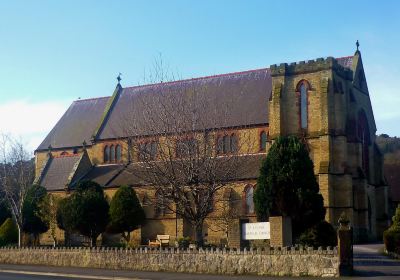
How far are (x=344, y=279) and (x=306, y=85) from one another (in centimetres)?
2708

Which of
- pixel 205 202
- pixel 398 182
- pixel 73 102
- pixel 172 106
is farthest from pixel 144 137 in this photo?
pixel 398 182

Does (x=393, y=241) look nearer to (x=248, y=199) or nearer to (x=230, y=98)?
(x=248, y=199)

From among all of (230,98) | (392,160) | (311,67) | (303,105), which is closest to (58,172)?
(230,98)

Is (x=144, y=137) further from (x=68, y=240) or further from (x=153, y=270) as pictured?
(x=68, y=240)

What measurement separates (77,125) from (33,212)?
51.4ft

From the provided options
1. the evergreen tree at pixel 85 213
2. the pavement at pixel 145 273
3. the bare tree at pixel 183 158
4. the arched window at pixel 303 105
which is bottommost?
the pavement at pixel 145 273

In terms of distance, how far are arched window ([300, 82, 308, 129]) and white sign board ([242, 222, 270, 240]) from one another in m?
21.3

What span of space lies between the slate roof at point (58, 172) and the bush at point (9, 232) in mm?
6248

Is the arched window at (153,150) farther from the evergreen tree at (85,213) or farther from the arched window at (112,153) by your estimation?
the arched window at (112,153)

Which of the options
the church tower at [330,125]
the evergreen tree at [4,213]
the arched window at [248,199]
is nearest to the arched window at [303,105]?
the church tower at [330,125]

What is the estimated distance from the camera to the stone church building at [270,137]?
4634cm

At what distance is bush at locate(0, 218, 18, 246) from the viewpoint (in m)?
52.1

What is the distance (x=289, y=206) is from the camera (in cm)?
3319

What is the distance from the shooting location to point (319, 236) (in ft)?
106
